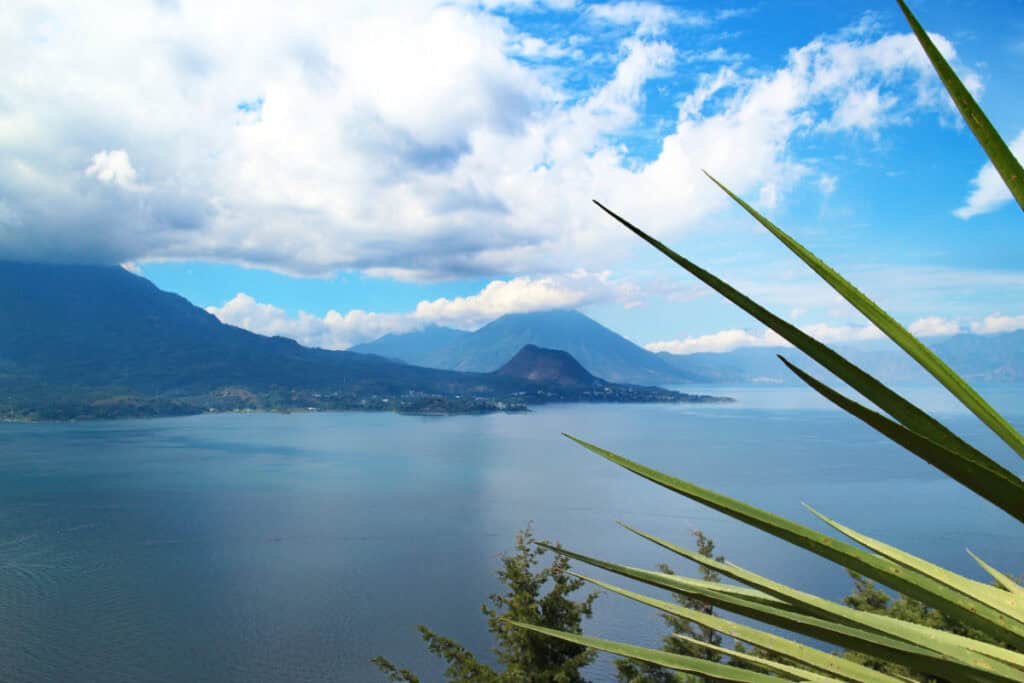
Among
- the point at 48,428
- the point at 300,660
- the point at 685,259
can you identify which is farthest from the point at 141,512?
the point at 48,428

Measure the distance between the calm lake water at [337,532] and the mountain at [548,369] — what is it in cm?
10800

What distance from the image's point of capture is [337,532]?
1264 inches

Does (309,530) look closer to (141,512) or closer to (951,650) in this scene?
(141,512)

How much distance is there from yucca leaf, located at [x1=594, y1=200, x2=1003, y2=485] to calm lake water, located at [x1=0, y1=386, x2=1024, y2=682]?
19.4 metres

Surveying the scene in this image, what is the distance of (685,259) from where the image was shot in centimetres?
51

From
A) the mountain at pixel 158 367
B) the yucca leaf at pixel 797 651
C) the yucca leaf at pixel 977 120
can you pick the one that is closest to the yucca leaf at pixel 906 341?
the yucca leaf at pixel 977 120

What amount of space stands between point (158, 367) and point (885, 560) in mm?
149062

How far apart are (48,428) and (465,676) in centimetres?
8587

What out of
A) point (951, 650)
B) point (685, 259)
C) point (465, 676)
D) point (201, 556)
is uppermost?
point (685, 259)

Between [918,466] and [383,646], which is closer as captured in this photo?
[383,646]

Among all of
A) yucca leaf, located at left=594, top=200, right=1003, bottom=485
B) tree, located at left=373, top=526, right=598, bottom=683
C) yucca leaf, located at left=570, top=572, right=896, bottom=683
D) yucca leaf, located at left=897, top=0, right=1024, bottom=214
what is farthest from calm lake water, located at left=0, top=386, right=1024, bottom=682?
yucca leaf, located at left=897, top=0, right=1024, bottom=214

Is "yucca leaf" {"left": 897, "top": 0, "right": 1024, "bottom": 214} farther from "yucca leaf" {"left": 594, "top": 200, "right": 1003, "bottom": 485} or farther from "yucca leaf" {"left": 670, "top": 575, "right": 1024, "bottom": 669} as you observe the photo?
"yucca leaf" {"left": 670, "top": 575, "right": 1024, "bottom": 669}

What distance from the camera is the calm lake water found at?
19688 mm

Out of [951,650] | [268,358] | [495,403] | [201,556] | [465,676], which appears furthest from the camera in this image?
[268,358]
